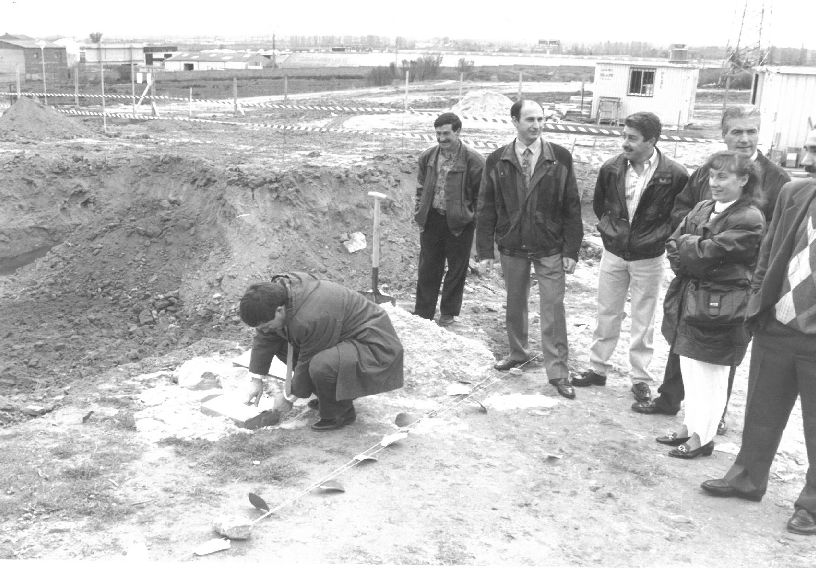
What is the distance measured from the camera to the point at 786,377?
185 inches

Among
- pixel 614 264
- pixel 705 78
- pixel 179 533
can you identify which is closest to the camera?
pixel 179 533

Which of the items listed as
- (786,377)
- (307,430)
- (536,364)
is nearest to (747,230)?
(786,377)

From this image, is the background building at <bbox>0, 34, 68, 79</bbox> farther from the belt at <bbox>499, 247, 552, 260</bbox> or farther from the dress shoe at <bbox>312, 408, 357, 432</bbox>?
the dress shoe at <bbox>312, 408, 357, 432</bbox>

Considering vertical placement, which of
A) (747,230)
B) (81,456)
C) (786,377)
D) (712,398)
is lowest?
(81,456)

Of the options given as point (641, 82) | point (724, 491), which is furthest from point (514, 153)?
point (641, 82)

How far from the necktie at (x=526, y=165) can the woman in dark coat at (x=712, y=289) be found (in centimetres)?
139

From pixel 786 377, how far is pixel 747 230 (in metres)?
0.91

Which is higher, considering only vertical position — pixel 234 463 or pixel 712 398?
pixel 712 398

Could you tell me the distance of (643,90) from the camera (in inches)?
1116

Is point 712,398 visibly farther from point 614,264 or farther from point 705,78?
point 705,78

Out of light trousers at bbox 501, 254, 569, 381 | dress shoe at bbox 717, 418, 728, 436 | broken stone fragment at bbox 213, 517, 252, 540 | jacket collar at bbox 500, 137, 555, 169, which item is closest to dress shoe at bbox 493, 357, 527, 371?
light trousers at bbox 501, 254, 569, 381

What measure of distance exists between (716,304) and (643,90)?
24.5 metres

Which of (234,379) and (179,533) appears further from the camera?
(234,379)

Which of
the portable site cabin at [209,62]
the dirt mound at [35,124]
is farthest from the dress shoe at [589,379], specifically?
the portable site cabin at [209,62]
